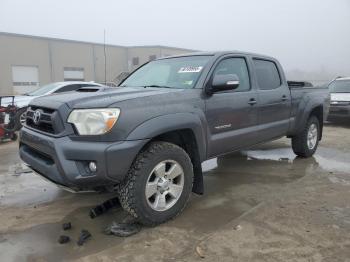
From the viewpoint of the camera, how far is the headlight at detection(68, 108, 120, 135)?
3.25 m

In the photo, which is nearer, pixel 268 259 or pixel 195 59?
pixel 268 259

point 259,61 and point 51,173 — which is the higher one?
point 259,61

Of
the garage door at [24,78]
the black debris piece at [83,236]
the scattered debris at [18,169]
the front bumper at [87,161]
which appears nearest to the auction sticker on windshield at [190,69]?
the front bumper at [87,161]

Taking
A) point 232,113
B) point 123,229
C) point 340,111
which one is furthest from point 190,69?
point 340,111

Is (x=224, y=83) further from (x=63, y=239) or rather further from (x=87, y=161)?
(x=63, y=239)

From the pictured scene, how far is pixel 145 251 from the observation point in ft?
10.4

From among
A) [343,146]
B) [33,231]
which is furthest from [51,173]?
[343,146]

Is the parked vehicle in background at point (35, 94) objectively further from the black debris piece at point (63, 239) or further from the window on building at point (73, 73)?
the window on building at point (73, 73)

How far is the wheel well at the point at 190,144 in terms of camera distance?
3925 mm

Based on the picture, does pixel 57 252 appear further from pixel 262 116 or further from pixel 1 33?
pixel 1 33

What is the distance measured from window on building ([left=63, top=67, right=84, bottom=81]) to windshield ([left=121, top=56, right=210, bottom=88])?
33902 millimetres

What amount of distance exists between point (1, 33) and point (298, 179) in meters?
32.9

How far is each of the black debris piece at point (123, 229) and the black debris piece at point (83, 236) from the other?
19 centimetres

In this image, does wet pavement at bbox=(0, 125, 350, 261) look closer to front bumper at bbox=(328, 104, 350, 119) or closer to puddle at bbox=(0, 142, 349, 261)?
puddle at bbox=(0, 142, 349, 261)
